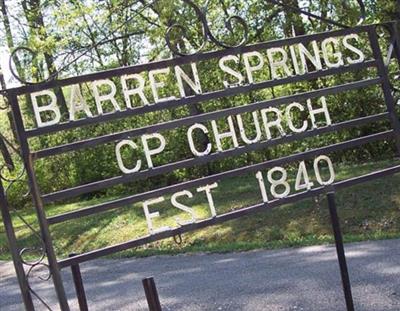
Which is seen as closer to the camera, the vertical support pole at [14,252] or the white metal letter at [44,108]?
the vertical support pole at [14,252]

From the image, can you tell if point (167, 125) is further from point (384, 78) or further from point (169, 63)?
point (384, 78)

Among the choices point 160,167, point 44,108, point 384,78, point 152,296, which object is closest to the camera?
point 152,296

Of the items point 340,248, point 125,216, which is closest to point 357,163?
point 125,216

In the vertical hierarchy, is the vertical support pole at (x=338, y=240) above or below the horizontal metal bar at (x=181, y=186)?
below

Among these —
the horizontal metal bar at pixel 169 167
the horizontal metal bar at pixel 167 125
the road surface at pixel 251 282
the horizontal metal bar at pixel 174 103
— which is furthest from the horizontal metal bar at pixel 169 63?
the road surface at pixel 251 282

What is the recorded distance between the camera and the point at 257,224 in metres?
9.23

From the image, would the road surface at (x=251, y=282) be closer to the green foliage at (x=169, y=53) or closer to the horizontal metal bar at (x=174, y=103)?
the horizontal metal bar at (x=174, y=103)

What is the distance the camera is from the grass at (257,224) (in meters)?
8.14

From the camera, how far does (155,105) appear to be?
12.4 feet

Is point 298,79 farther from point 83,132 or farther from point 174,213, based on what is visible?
point 83,132

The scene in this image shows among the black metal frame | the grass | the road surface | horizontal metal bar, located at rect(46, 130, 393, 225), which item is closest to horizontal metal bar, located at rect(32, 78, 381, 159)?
the black metal frame

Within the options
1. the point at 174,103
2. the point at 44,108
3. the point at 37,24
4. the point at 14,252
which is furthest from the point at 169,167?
the point at 37,24

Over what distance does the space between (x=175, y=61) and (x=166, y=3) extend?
7562mm

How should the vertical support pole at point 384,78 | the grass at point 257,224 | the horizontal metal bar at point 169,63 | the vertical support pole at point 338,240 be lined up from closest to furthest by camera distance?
1. the horizontal metal bar at point 169,63
2. the vertical support pole at point 338,240
3. the vertical support pole at point 384,78
4. the grass at point 257,224
